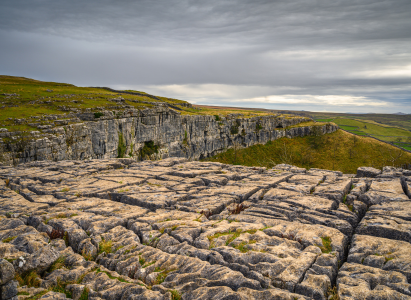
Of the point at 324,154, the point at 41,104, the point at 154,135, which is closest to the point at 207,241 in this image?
the point at 41,104

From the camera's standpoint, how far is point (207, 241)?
13.1 metres

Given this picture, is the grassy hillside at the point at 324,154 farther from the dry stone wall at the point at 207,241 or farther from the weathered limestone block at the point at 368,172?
the dry stone wall at the point at 207,241

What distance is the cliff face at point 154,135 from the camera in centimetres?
4606

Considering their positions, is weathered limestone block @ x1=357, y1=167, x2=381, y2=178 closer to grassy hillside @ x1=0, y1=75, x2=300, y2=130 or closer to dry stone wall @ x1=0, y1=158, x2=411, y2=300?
dry stone wall @ x1=0, y1=158, x2=411, y2=300

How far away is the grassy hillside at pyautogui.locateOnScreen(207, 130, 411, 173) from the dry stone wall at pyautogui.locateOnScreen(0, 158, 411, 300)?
253ft

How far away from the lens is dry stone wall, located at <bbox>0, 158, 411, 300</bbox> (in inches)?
378

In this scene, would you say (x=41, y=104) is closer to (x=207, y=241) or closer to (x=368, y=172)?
(x=207, y=241)

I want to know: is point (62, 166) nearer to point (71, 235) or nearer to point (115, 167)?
point (115, 167)

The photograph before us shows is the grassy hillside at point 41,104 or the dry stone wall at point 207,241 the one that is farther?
the grassy hillside at point 41,104

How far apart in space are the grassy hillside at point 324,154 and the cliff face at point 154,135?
6042 mm

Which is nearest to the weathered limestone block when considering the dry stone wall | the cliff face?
the dry stone wall

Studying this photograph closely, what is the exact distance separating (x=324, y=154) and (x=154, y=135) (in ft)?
271

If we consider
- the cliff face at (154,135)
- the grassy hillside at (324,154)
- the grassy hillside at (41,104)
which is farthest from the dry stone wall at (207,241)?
the grassy hillside at (324,154)

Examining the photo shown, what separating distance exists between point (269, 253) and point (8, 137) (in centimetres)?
4689
